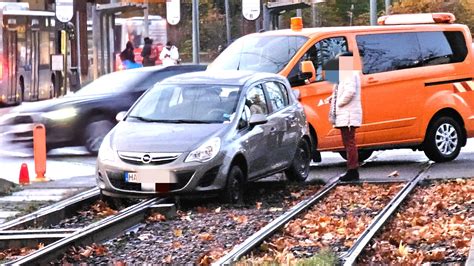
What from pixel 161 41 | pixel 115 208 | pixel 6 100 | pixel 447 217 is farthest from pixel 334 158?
pixel 161 41

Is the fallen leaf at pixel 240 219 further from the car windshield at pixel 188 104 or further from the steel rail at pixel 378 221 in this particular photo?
the car windshield at pixel 188 104

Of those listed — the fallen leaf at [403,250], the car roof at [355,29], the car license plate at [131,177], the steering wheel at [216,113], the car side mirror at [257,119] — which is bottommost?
the fallen leaf at [403,250]

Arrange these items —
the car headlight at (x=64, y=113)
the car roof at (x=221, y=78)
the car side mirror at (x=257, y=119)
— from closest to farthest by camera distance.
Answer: the car side mirror at (x=257, y=119)
the car roof at (x=221, y=78)
the car headlight at (x=64, y=113)

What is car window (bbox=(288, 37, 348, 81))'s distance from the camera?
16.7m

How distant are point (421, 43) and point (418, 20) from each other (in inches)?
36.2

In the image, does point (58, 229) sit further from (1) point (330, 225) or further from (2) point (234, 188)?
(1) point (330, 225)

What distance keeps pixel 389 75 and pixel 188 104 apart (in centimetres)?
446

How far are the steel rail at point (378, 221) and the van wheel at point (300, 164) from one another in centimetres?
148

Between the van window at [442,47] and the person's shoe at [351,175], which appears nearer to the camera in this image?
the person's shoe at [351,175]

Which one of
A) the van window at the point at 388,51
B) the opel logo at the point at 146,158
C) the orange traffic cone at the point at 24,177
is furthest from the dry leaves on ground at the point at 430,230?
the orange traffic cone at the point at 24,177

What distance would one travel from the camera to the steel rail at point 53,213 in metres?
11.9

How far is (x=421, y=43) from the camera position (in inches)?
705

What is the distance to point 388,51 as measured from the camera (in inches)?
690

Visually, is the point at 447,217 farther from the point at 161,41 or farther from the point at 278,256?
the point at 161,41
